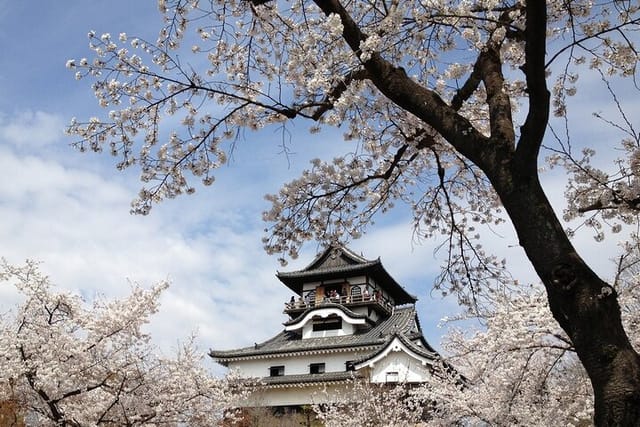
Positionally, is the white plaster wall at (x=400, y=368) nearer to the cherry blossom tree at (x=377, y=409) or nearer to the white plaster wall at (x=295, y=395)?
the white plaster wall at (x=295, y=395)

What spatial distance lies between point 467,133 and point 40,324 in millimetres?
7825

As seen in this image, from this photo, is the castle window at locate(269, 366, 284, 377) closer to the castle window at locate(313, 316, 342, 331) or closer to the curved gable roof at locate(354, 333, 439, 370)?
the castle window at locate(313, 316, 342, 331)

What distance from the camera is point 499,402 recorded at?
9148mm

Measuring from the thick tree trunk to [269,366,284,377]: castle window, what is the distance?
84.7ft

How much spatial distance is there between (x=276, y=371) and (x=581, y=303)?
2629 centimetres

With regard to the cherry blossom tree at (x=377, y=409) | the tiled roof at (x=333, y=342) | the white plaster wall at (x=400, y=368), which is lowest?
the cherry blossom tree at (x=377, y=409)

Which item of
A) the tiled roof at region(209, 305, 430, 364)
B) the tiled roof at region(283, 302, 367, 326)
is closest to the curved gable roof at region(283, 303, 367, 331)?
the tiled roof at region(283, 302, 367, 326)

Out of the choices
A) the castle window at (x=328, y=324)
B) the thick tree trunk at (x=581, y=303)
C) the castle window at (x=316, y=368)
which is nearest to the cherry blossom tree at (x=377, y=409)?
the castle window at (x=316, y=368)

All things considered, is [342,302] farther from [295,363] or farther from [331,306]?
[295,363]

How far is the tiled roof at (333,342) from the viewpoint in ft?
84.1

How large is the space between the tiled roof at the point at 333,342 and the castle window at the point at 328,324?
83 cm

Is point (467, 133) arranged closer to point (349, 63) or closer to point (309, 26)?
point (349, 63)

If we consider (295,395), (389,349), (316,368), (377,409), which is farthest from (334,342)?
(377,409)

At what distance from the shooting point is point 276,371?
89.5ft
